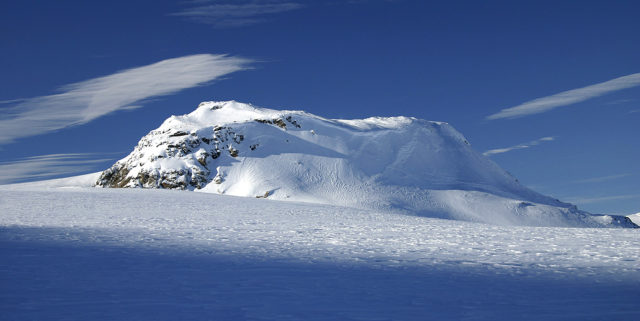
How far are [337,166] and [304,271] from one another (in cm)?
6209

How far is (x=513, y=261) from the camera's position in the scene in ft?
40.4

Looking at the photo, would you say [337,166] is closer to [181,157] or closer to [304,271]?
[181,157]

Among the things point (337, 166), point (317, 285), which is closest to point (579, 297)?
point (317, 285)

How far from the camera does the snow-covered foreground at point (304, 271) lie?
25.0 ft

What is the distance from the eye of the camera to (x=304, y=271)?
10609 millimetres

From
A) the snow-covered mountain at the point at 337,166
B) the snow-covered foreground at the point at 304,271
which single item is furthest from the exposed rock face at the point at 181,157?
the snow-covered foreground at the point at 304,271

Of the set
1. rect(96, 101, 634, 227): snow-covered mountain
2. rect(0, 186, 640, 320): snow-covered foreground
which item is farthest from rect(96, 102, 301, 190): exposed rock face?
rect(0, 186, 640, 320): snow-covered foreground

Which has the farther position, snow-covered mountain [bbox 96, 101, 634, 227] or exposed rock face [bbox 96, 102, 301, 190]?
exposed rock face [bbox 96, 102, 301, 190]

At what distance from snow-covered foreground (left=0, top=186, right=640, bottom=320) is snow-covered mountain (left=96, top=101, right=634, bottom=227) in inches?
1700

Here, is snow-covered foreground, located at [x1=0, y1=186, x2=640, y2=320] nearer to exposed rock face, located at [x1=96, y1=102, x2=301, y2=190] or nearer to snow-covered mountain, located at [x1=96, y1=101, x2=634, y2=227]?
snow-covered mountain, located at [x1=96, y1=101, x2=634, y2=227]

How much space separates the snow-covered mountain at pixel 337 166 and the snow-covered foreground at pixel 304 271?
43183 mm

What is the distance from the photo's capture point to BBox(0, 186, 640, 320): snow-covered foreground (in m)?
7.63

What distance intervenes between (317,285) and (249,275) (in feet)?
5.06

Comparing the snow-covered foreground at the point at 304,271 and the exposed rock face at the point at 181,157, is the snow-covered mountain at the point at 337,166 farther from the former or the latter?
the snow-covered foreground at the point at 304,271
